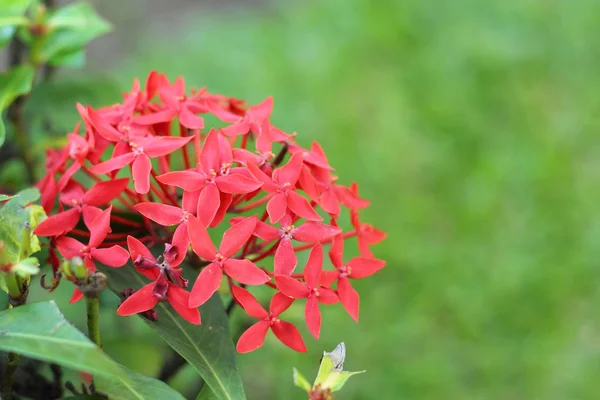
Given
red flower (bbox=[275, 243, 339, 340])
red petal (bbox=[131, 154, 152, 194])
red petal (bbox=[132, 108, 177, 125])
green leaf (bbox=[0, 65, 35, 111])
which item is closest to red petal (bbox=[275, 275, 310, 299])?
red flower (bbox=[275, 243, 339, 340])

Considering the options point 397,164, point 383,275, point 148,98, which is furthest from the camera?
point 397,164

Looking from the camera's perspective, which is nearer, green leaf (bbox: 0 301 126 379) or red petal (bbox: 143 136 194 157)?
green leaf (bbox: 0 301 126 379)

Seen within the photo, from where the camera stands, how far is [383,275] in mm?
2652

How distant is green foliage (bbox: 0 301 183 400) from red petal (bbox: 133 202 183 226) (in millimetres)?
167

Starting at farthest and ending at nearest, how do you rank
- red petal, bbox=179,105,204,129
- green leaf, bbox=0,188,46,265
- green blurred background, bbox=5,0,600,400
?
green blurred background, bbox=5,0,600,400 < red petal, bbox=179,105,204,129 < green leaf, bbox=0,188,46,265

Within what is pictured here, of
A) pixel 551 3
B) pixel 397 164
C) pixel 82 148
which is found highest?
pixel 551 3

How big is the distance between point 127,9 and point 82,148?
323cm

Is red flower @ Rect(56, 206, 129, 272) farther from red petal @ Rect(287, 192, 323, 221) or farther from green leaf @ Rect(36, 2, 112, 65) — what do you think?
green leaf @ Rect(36, 2, 112, 65)

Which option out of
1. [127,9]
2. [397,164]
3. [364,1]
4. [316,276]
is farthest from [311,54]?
[316,276]

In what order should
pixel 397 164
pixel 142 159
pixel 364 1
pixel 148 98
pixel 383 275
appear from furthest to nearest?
1. pixel 364 1
2. pixel 397 164
3. pixel 383 275
4. pixel 148 98
5. pixel 142 159

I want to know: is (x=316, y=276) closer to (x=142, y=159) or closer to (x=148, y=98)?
(x=142, y=159)

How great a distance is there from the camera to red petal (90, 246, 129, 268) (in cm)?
88

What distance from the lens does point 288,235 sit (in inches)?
35.9

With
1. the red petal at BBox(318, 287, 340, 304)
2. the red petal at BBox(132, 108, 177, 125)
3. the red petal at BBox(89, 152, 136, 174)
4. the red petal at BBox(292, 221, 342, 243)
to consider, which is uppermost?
the red petal at BBox(132, 108, 177, 125)
